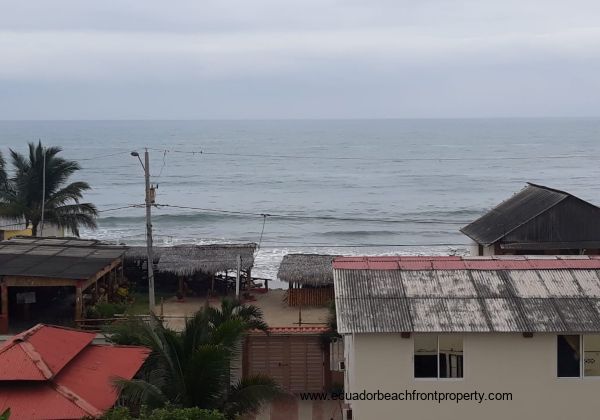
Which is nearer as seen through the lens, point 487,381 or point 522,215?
point 487,381

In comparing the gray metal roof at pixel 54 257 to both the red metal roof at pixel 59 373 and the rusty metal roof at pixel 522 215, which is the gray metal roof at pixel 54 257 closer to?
the red metal roof at pixel 59 373

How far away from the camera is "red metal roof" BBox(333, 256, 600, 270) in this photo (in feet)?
47.1

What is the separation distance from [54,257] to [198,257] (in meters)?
5.72

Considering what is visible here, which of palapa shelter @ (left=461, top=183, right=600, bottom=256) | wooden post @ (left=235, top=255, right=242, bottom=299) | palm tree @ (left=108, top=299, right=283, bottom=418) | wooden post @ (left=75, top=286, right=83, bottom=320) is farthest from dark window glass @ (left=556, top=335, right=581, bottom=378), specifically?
wooden post @ (left=235, top=255, right=242, bottom=299)

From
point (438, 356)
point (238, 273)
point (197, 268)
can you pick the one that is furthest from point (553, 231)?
point (197, 268)

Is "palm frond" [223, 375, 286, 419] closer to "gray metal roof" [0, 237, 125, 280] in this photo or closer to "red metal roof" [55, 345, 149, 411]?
"red metal roof" [55, 345, 149, 411]

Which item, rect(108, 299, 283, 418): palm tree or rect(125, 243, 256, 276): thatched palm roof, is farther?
rect(125, 243, 256, 276): thatched palm roof

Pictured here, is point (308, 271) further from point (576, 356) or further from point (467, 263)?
point (576, 356)

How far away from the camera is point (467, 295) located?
44.5 ft

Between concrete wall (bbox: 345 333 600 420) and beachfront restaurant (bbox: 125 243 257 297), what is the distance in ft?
41.6

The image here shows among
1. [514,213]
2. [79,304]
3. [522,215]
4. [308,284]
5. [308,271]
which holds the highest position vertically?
[514,213]

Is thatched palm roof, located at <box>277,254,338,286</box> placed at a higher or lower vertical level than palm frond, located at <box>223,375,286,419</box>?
higher

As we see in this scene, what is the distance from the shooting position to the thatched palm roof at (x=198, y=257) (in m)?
26.2

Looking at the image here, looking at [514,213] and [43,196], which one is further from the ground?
[43,196]
